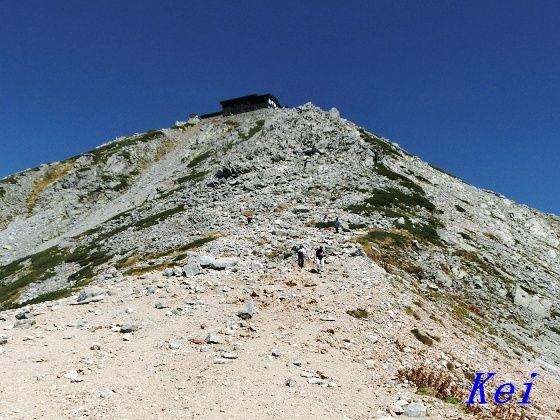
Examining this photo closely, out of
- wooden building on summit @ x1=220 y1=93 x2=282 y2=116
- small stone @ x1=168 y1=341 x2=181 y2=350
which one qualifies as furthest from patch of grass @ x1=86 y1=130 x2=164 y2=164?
small stone @ x1=168 y1=341 x2=181 y2=350

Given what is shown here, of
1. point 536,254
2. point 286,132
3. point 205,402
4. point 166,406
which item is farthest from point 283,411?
point 286,132

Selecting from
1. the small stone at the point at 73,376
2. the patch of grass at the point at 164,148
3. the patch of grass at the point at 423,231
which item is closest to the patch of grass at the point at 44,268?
the small stone at the point at 73,376

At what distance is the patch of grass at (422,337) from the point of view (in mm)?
22422

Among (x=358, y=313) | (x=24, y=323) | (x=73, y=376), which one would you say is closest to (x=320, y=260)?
(x=358, y=313)

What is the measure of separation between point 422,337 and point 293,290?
7.30 meters

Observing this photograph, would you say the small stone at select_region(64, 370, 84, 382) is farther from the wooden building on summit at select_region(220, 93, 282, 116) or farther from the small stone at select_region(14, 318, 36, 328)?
the wooden building on summit at select_region(220, 93, 282, 116)

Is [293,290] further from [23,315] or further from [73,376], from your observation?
[23,315]

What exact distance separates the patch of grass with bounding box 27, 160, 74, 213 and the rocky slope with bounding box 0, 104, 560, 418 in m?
23.1

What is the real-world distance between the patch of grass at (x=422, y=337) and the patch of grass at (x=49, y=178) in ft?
311

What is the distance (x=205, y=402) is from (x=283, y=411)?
8.63ft

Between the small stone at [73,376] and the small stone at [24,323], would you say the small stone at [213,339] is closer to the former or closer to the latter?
the small stone at [73,376]

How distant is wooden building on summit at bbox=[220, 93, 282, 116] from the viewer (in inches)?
5276

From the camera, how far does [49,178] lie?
10962 cm

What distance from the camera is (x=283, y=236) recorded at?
119ft
